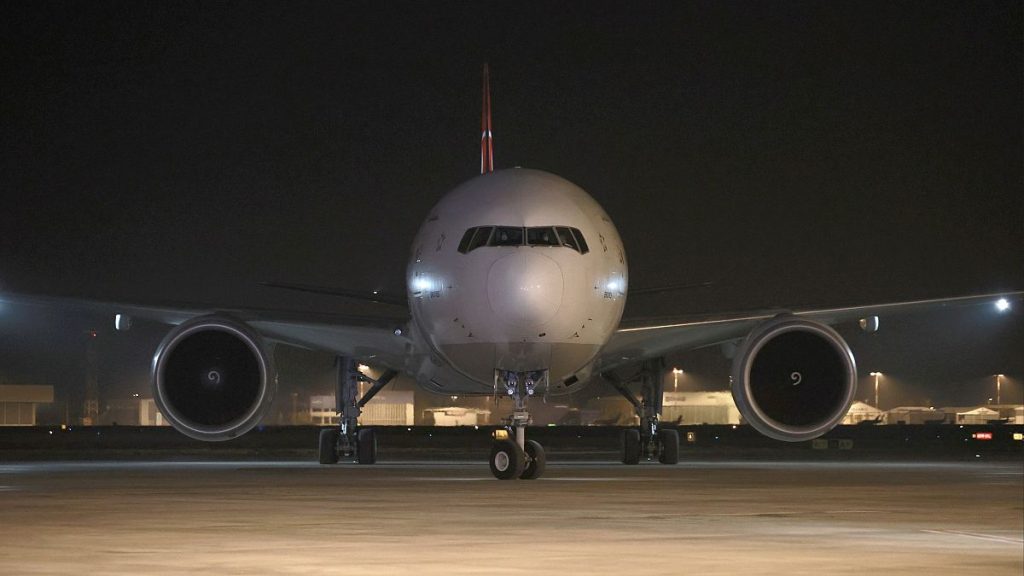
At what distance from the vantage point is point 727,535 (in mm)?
11852

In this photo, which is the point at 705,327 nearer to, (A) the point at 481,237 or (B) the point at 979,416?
(A) the point at 481,237

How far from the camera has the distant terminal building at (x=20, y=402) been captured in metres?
70.3

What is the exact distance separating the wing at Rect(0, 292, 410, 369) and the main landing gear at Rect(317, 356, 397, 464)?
4.25 ft

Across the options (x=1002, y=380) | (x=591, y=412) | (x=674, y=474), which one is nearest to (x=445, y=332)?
(x=674, y=474)

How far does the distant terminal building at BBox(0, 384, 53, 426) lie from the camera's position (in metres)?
70.3

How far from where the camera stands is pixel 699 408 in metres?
53.9

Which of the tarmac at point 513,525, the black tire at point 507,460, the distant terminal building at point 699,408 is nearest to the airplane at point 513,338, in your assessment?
the black tire at point 507,460

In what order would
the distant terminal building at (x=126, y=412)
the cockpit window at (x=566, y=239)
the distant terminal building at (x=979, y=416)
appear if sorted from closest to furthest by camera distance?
the cockpit window at (x=566, y=239)
the distant terminal building at (x=126, y=412)
the distant terminal building at (x=979, y=416)

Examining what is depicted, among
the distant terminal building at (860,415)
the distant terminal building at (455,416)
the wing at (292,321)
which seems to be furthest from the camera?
the distant terminal building at (860,415)

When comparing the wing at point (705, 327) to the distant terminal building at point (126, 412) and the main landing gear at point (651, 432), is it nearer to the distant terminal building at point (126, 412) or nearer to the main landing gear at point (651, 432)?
the main landing gear at point (651, 432)

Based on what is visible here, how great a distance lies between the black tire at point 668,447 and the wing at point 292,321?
4.83 meters

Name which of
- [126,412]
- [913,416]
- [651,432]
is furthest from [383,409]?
[651,432]

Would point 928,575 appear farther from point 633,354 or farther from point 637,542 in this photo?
point 633,354

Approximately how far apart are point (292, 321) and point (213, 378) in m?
1.62
